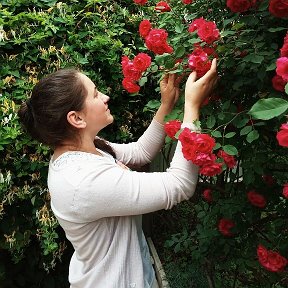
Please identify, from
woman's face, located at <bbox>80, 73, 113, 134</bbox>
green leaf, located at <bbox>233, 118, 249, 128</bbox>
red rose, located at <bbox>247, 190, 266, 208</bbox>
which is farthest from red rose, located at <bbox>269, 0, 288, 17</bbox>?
red rose, located at <bbox>247, 190, 266, 208</bbox>

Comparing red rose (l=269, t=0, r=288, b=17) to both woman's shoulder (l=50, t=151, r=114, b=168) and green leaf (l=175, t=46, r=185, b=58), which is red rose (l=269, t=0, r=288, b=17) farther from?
woman's shoulder (l=50, t=151, r=114, b=168)

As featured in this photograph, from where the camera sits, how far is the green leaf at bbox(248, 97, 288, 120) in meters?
0.82

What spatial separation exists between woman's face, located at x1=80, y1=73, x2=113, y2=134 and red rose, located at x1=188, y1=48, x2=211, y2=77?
0.38 m

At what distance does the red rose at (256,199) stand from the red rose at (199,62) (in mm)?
644

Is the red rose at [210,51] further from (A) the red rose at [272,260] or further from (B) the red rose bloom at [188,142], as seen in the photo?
(A) the red rose at [272,260]

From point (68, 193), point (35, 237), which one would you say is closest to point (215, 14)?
point (68, 193)

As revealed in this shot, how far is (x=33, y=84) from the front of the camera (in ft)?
8.13

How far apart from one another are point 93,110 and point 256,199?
0.78 meters

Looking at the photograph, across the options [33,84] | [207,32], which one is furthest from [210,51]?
[33,84]

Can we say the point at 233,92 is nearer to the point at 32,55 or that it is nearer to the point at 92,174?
the point at 92,174

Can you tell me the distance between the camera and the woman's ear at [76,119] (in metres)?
1.56

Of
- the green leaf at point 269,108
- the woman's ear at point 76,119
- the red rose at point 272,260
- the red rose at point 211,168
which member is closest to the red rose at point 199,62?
the red rose at point 211,168

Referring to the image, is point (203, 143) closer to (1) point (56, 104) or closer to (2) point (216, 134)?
(2) point (216, 134)

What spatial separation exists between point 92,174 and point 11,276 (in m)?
1.67
